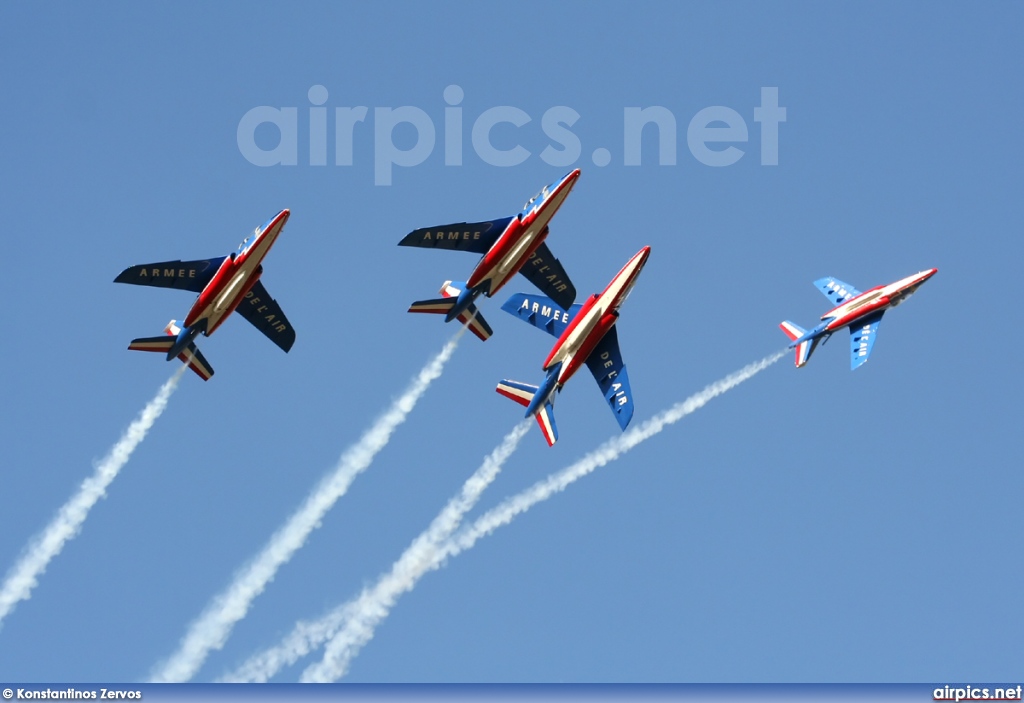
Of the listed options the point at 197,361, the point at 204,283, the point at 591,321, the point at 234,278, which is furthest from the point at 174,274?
the point at 591,321

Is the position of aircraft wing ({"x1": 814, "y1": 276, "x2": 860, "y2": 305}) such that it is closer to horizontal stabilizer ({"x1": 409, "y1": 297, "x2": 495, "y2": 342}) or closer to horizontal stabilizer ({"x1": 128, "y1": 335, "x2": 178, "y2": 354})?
horizontal stabilizer ({"x1": 409, "y1": 297, "x2": 495, "y2": 342})

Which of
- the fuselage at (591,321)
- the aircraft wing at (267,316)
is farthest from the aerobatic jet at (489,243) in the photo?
the aircraft wing at (267,316)

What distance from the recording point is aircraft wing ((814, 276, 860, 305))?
301ft

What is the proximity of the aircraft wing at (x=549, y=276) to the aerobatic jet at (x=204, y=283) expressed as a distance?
45.0ft

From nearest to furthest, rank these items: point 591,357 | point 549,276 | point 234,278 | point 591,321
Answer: point 234,278 → point 591,321 → point 591,357 → point 549,276

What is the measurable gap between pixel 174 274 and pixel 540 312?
1772 cm

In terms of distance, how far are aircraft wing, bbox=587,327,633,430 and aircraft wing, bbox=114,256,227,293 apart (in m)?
18.5

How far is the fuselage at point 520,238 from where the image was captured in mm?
78375

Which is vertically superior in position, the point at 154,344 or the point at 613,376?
the point at 613,376

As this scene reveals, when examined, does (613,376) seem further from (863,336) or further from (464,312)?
(863,336)

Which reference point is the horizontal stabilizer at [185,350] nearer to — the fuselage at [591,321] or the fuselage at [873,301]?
the fuselage at [591,321]

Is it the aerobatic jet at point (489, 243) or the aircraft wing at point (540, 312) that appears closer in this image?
the aerobatic jet at point (489, 243)

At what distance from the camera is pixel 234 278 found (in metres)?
77.9

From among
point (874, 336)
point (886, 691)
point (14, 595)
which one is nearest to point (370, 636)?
point (14, 595)
